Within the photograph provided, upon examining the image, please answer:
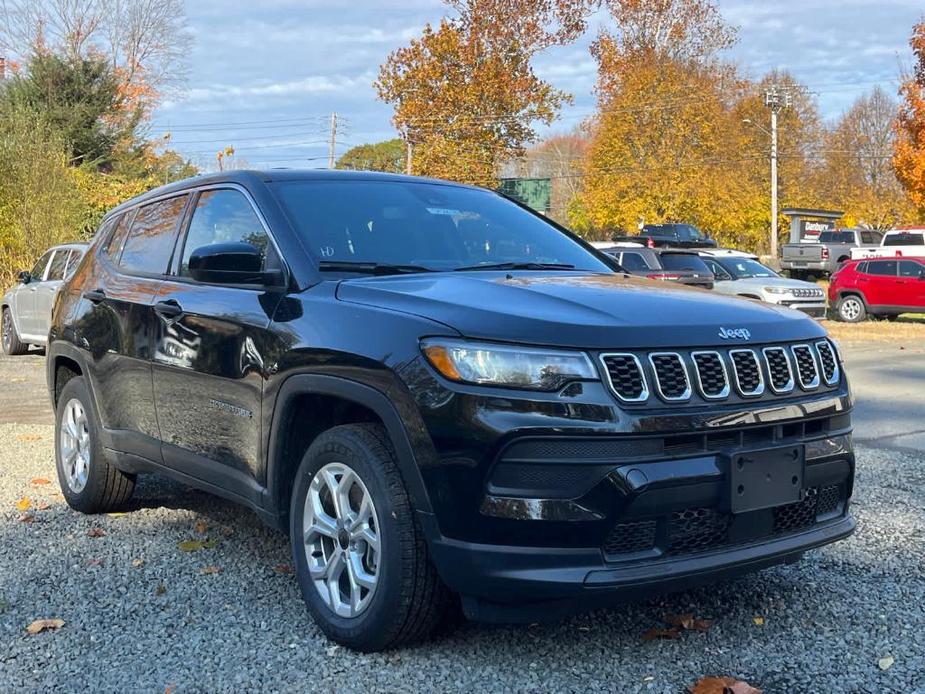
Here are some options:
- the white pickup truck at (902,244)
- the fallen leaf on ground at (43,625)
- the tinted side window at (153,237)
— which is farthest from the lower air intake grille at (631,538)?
the white pickup truck at (902,244)

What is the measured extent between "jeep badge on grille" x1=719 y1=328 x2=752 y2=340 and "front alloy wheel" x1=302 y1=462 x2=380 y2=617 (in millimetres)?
1279

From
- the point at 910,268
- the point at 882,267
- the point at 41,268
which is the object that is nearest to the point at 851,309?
the point at 882,267

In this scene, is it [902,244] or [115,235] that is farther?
[902,244]

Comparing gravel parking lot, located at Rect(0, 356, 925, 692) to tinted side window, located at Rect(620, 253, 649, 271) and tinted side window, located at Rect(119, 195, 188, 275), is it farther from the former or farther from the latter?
tinted side window, located at Rect(620, 253, 649, 271)

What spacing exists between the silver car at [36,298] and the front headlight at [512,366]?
1196 cm

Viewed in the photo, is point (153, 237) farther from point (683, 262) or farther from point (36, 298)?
point (683, 262)

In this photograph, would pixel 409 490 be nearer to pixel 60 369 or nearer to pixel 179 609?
pixel 179 609

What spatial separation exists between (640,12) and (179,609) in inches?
1561

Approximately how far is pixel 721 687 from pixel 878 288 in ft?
70.8

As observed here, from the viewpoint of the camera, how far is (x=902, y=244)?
33.0 meters

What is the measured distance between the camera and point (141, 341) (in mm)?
4879

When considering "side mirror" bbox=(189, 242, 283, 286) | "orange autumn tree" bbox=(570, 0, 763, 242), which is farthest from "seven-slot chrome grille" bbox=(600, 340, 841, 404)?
"orange autumn tree" bbox=(570, 0, 763, 242)

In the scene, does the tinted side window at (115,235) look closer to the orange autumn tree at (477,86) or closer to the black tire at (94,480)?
the black tire at (94,480)

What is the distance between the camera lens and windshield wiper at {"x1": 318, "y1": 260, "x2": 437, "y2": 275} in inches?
159
